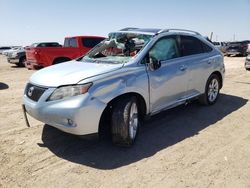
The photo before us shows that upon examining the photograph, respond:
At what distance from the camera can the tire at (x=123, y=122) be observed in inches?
167

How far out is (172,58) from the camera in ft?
17.8

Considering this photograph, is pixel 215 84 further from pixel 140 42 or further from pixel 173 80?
pixel 140 42

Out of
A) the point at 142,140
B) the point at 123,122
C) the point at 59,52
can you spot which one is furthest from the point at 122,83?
the point at 59,52

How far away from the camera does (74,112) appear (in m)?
3.88

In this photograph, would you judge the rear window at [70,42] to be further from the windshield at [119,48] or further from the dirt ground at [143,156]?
the dirt ground at [143,156]

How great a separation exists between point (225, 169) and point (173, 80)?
198 cm

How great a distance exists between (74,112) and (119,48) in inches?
Result: 78.4

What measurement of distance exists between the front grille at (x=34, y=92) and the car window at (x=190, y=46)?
2873 mm

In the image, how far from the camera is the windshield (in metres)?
5.07

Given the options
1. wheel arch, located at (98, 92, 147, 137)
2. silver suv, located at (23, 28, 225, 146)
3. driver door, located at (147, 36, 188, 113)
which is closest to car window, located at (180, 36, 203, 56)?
silver suv, located at (23, 28, 225, 146)

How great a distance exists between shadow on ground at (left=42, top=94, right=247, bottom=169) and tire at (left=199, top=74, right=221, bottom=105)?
→ 245 millimetres

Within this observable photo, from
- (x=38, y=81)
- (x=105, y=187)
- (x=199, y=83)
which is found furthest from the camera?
(x=199, y=83)

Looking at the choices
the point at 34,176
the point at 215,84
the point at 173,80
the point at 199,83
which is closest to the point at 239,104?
the point at 215,84

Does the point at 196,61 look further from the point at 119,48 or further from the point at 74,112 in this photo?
the point at 74,112
